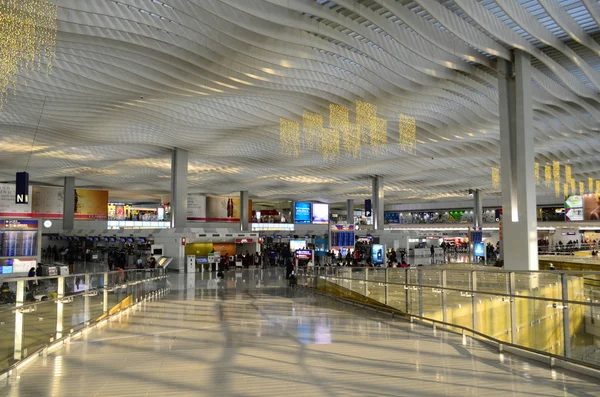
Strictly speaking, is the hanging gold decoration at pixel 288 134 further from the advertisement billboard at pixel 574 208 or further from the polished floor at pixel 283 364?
the advertisement billboard at pixel 574 208

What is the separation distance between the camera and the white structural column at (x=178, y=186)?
29.0m

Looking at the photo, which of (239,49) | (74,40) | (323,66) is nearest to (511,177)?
(323,66)

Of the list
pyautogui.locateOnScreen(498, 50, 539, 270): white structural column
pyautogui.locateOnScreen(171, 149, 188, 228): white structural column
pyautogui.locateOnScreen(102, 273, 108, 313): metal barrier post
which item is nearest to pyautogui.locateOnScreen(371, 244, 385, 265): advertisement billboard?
pyautogui.locateOnScreen(171, 149, 188, 228): white structural column

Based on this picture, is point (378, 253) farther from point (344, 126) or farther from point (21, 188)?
point (21, 188)

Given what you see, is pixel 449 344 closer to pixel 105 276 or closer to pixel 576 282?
pixel 576 282

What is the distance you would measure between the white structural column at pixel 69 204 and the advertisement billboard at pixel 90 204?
181 cm

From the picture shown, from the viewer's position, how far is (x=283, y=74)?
1491 cm

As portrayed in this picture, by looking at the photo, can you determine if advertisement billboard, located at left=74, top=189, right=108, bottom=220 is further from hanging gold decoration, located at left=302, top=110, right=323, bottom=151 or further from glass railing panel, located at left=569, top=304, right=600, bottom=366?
glass railing panel, located at left=569, top=304, right=600, bottom=366

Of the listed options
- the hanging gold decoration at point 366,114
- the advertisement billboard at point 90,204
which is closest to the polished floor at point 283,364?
the hanging gold decoration at point 366,114

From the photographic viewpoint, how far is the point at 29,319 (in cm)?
590

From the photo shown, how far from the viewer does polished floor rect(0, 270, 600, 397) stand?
4.88 metres

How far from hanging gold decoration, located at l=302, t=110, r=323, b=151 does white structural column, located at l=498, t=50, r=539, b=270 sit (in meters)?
7.80

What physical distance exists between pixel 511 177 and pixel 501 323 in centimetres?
876

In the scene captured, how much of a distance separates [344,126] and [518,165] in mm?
9077
